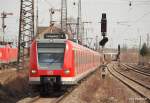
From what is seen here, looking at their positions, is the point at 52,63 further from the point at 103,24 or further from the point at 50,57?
the point at 103,24

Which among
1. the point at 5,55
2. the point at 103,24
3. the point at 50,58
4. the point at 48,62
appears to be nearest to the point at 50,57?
the point at 50,58

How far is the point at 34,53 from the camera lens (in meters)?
21.6

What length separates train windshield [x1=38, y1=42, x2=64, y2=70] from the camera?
21516mm

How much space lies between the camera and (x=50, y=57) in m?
21.6

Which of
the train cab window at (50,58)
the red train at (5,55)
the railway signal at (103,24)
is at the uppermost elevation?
the railway signal at (103,24)

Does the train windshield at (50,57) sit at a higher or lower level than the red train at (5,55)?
higher

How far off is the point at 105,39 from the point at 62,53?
17.9ft

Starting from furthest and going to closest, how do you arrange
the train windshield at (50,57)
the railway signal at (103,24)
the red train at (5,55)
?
Answer: the red train at (5,55)
the railway signal at (103,24)
the train windshield at (50,57)

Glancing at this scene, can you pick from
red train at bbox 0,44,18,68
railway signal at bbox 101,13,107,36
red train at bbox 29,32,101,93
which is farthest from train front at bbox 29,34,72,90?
red train at bbox 0,44,18,68

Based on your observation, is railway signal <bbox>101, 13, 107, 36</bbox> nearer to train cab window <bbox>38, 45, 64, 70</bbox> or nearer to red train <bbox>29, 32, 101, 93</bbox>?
red train <bbox>29, 32, 101, 93</bbox>

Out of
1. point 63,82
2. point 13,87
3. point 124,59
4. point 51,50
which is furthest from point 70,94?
point 124,59

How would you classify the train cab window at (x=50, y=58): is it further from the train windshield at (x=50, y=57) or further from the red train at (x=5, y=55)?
the red train at (x=5, y=55)

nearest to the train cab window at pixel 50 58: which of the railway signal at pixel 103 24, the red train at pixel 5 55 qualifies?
the railway signal at pixel 103 24

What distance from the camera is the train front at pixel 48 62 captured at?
2123cm
